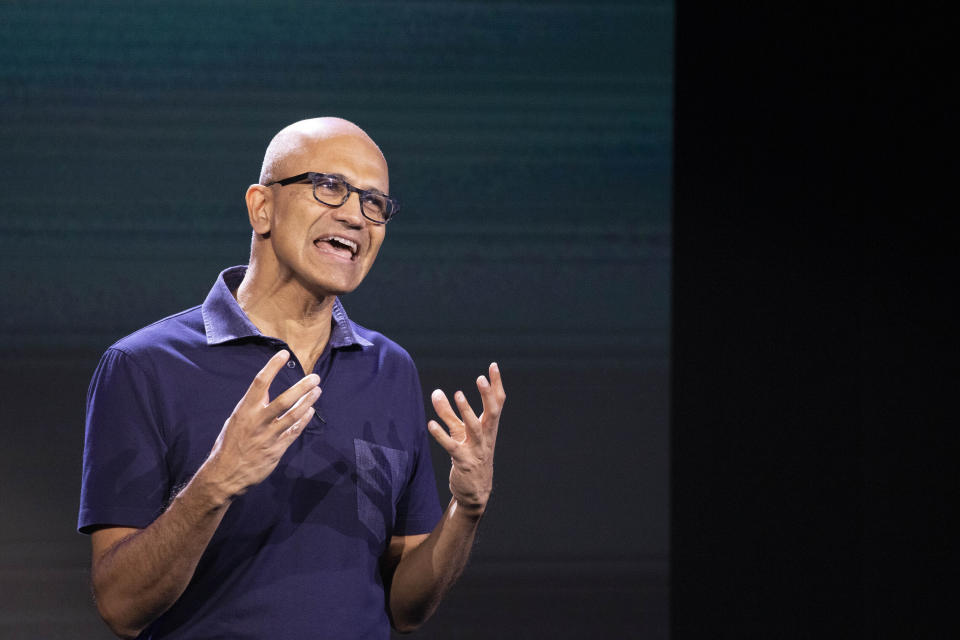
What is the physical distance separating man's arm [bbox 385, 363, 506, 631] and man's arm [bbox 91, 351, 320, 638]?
9.6 inches

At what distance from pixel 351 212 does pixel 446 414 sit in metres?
0.39

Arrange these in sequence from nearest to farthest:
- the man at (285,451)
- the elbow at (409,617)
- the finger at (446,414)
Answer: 1. the man at (285,451)
2. the finger at (446,414)
3. the elbow at (409,617)

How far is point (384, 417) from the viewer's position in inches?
64.2

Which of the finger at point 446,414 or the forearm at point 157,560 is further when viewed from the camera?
the finger at point 446,414

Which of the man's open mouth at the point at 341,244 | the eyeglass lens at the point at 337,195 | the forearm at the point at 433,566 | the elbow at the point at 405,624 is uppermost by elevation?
the eyeglass lens at the point at 337,195

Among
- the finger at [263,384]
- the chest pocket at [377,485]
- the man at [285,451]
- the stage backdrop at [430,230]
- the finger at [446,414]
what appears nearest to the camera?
the finger at [263,384]

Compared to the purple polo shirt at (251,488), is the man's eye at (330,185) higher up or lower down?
higher up

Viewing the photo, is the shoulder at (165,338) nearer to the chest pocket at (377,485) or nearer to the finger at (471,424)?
the chest pocket at (377,485)

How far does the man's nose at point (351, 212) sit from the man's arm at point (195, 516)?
13.7 inches

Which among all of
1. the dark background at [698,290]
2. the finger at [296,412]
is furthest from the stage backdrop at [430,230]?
the finger at [296,412]

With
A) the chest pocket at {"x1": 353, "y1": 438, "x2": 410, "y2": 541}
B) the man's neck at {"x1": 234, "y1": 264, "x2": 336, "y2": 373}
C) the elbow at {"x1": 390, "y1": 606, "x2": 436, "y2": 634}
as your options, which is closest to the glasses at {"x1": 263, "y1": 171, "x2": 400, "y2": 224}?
the man's neck at {"x1": 234, "y1": 264, "x2": 336, "y2": 373}

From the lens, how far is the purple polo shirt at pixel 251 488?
4.63 ft

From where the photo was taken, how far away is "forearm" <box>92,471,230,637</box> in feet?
4.18

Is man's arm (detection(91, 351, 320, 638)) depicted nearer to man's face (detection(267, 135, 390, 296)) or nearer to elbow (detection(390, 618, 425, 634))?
man's face (detection(267, 135, 390, 296))
